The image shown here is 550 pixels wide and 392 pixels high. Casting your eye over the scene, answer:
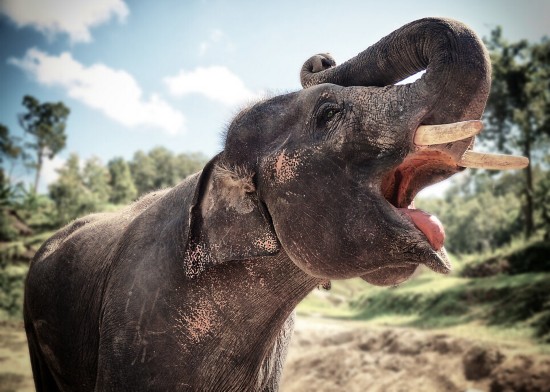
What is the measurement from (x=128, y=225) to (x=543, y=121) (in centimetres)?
2307

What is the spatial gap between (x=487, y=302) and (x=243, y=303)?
44.0 ft

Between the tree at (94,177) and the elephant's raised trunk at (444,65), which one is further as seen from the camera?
the tree at (94,177)

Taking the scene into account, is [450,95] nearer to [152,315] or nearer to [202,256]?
[202,256]

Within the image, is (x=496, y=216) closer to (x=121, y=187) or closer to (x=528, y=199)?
(x=528, y=199)

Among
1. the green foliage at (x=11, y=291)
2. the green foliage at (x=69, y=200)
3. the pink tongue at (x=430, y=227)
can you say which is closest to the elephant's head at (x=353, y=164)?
the pink tongue at (x=430, y=227)

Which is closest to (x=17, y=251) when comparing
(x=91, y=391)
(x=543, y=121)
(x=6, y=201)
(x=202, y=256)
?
(x=6, y=201)

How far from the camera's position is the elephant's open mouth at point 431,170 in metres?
1.74

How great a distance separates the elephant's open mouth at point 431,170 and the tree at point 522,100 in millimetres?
21357

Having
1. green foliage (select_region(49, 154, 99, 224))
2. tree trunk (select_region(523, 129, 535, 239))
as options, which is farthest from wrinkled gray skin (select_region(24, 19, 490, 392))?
green foliage (select_region(49, 154, 99, 224))

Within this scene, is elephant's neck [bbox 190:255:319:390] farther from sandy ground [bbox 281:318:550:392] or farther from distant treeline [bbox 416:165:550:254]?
distant treeline [bbox 416:165:550:254]

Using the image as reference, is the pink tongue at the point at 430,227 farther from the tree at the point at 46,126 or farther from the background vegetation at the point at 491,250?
the tree at the point at 46,126

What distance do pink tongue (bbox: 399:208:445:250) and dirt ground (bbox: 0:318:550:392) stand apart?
6674mm

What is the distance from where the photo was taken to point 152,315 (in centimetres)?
225

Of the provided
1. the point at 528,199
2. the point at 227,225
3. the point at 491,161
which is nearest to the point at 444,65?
the point at 491,161
